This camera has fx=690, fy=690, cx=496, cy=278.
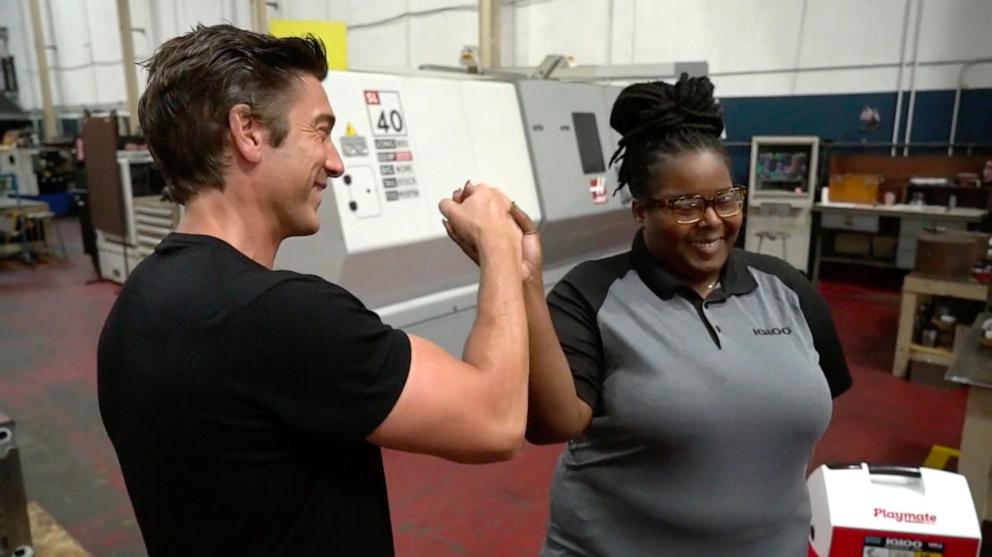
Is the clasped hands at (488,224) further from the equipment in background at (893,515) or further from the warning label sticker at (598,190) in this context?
the warning label sticker at (598,190)

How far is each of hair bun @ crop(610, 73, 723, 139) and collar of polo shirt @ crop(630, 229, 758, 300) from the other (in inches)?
7.6

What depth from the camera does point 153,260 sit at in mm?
813

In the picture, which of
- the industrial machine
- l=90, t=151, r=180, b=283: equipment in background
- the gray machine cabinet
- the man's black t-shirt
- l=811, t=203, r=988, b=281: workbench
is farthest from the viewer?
l=90, t=151, r=180, b=283: equipment in background

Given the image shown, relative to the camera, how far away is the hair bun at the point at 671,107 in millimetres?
1189

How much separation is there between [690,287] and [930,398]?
3.28 metres

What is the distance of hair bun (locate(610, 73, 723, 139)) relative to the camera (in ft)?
3.90

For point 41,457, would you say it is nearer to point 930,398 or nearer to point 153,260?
point 153,260

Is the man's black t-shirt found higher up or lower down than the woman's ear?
lower down

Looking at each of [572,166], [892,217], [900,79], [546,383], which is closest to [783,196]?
[892,217]

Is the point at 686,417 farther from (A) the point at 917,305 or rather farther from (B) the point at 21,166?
(B) the point at 21,166

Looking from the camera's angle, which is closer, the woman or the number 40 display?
the woman

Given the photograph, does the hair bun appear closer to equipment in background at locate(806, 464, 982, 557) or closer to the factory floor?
equipment in background at locate(806, 464, 982, 557)

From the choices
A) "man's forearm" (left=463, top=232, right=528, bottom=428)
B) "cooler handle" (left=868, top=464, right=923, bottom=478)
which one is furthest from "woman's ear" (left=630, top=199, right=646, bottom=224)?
"cooler handle" (left=868, top=464, right=923, bottom=478)

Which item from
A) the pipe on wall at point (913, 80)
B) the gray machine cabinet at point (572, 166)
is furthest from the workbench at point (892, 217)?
the gray machine cabinet at point (572, 166)
